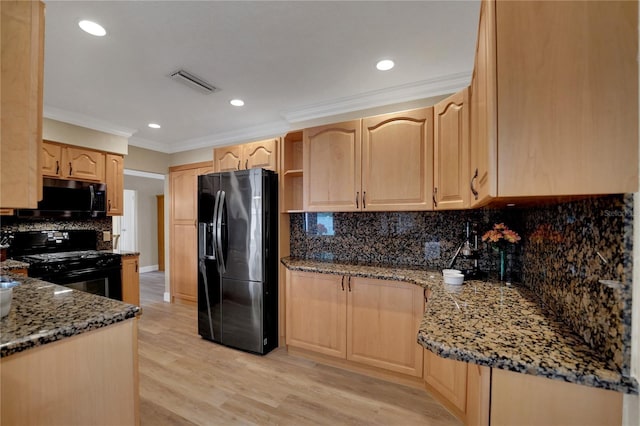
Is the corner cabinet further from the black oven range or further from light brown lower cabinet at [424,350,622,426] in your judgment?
light brown lower cabinet at [424,350,622,426]

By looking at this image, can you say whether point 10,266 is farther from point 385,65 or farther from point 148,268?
point 148,268

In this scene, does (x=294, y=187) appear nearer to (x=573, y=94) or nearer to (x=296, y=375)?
(x=296, y=375)

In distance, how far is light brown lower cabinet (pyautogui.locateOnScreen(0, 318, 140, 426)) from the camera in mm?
945

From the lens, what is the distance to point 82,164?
343 cm

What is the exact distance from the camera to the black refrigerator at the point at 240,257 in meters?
2.72

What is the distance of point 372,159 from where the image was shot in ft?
8.07

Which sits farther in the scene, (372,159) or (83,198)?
(83,198)

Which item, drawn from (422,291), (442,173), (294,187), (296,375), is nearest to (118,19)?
(294,187)

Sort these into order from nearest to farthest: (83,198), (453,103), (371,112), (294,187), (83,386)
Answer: (83,386) < (453,103) < (371,112) < (294,187) < (83,198)

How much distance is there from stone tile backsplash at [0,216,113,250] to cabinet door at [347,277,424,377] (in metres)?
3.66

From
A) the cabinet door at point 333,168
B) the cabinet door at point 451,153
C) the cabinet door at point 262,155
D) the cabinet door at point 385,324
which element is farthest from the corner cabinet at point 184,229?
the cabinet door at point 451,153

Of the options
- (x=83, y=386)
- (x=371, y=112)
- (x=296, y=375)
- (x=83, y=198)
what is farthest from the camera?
(x=83, y=198)

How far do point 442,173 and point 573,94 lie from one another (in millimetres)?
1391

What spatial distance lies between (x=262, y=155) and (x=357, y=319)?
1.97 m
